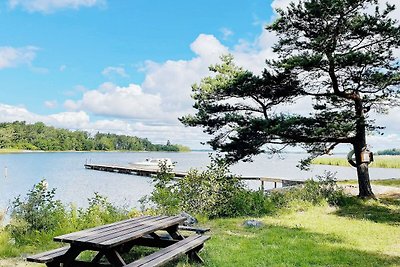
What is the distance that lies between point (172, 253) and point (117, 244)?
78 centimetres

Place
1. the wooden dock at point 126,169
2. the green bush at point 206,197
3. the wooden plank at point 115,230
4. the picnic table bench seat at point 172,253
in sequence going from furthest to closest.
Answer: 1. the wooden dock at point 126,169
2. the green bush at point 206,197
3. the picnic table bench seat at point 172,253
4. the wooden plank at point 115,230

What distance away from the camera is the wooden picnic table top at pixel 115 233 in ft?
10.6

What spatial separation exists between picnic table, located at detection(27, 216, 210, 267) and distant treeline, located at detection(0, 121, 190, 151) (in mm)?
74502

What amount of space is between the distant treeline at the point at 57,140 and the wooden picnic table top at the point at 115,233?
7454cm


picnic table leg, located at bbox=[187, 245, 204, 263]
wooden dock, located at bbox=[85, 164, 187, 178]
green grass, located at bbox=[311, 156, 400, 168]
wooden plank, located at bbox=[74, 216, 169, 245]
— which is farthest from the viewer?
wooden dock, located at bbox=[85, 164, 187, 178]

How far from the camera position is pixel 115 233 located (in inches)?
145

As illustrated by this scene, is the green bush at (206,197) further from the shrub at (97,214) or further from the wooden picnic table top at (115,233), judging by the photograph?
the wooden picnic table top at (115,233)

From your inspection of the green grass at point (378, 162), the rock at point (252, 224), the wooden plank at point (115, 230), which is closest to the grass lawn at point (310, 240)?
the rock at point (252, 224)

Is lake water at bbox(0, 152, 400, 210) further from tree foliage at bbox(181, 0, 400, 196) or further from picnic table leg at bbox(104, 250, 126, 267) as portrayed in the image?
picnic table leg at bbox(104, 250, 126, 267)

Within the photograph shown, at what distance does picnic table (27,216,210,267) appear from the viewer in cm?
331

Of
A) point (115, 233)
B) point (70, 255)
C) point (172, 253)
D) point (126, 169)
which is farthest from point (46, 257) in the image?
point (126, 169)

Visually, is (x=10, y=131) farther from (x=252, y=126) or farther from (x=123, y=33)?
(x=252, y=126)

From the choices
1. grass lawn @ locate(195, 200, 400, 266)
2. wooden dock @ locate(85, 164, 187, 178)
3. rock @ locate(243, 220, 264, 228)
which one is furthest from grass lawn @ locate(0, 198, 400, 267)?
wooden dock @ locate(85, 164, 187, 178)

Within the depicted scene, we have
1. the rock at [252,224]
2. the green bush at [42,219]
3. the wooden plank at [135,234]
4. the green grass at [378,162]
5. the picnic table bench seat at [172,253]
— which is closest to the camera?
the wooden plank at [135,234]
